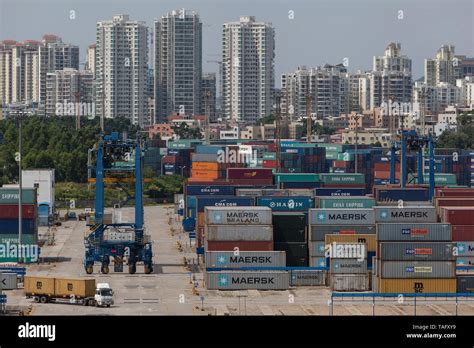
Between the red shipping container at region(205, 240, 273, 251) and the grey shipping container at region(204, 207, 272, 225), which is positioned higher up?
the grey shipping container at region(204, 207, 272, 225)

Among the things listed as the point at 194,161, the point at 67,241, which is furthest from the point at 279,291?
the point at 194,161

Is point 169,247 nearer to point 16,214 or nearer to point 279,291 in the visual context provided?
point 16,214

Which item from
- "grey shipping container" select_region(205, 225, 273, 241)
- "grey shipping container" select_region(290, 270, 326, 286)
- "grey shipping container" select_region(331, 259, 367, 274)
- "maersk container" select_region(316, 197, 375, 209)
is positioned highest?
"maersk container" select_region(316, 197, 375, 209)

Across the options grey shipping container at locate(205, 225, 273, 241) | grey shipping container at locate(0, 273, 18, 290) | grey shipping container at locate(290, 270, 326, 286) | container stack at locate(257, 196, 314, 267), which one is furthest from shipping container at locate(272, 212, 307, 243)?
grey shipping container at locate(0, 273, 18, 290)

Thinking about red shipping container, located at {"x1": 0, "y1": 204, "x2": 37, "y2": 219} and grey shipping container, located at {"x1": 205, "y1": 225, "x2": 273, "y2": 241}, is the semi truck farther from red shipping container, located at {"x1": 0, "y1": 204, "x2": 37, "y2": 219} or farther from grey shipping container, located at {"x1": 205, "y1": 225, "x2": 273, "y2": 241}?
red shipping container, located at {"x1": 0, "y1": 204, "x2": 37, "y2": 219}

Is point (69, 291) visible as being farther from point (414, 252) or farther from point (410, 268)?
point (414, 252)

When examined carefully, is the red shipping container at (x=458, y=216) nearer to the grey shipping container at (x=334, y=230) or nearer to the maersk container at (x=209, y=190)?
the grey shipping container at (x=334, y=230)

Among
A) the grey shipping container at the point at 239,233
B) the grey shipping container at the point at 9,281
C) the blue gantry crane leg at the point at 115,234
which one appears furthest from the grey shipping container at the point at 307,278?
the grey shipping container at the point at 9,281
